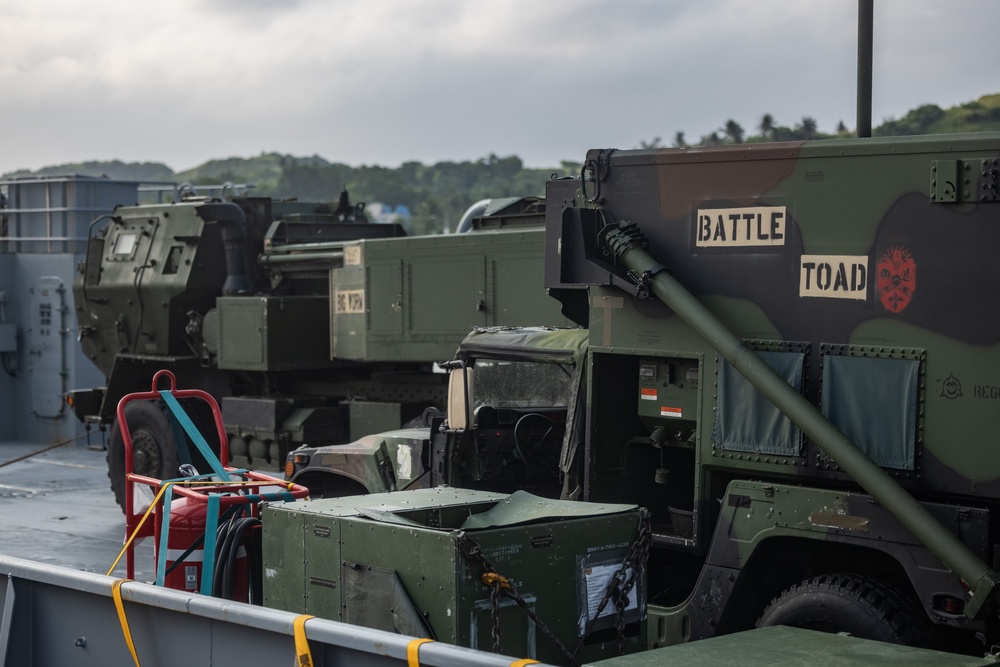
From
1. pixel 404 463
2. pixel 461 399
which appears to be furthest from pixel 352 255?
pixel 461 399

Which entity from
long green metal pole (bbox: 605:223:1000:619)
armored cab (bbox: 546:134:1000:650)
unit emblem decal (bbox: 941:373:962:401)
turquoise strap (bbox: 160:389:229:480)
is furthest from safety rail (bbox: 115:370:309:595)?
unit emblem decal (bbox: 941:373:962:401)

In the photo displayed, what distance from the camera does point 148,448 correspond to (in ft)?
47.6

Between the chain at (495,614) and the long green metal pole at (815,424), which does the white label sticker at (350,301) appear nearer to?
the long green metal pole at (815,424)

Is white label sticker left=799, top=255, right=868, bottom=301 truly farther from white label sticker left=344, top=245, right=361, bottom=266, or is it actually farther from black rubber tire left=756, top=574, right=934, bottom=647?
white label sticker left=344, top=245, right=361, bottom=266

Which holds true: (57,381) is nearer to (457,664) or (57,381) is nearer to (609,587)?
(609,587)

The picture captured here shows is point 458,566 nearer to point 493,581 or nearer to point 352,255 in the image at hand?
point 493,581

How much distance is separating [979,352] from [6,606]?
4.68 meters

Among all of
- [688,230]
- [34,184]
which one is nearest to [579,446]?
[688,230]

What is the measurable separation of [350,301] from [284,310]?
3.30 feet

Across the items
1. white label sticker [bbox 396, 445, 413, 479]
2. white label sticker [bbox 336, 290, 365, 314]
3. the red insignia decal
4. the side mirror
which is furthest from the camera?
white label sticker [bbox 336, 290, 365, 314]

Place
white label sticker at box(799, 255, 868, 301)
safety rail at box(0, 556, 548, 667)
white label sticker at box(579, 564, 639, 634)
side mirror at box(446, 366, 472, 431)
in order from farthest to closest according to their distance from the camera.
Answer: side mirror at box(446, 366, 472, 431), white label sticker at box(799, 255, 868, 301), white label sticker at box(579, 564, 639, 634), safety rail at box(0, 556, 548, 667)

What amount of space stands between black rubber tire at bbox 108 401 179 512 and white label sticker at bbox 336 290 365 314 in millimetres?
2249

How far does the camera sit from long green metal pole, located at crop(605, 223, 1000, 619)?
5.82 metres

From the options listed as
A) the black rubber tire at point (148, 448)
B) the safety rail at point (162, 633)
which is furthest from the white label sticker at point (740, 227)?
the black rubber tire at point (148, 448)
